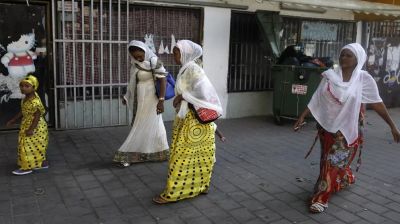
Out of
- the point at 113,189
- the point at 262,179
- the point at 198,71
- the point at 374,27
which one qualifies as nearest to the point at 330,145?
the point at 262,179

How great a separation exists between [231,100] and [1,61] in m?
4.27

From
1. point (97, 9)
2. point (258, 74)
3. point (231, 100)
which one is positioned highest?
point (97, 9)

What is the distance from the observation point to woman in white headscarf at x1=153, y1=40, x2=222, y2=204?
3891 millimetres

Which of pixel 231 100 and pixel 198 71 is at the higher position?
pixel 198 71

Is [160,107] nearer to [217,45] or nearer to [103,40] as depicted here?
[103,40]

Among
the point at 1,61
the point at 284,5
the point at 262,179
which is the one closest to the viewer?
the point at 262,179

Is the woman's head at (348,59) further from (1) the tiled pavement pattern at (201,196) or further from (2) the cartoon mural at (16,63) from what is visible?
(2) the cartoon mural at (16,63)

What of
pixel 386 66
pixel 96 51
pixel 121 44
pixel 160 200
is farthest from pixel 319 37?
pixel 160 200

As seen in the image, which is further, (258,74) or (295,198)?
(258,74)

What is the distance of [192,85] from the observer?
3.92 metres

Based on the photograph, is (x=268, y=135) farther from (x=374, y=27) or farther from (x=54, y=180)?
(x=374, y=27)

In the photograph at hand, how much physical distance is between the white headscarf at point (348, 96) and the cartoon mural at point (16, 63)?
14.9 feet

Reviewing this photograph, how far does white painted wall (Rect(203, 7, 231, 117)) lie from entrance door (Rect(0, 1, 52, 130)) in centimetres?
286

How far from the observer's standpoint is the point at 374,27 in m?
10.2
